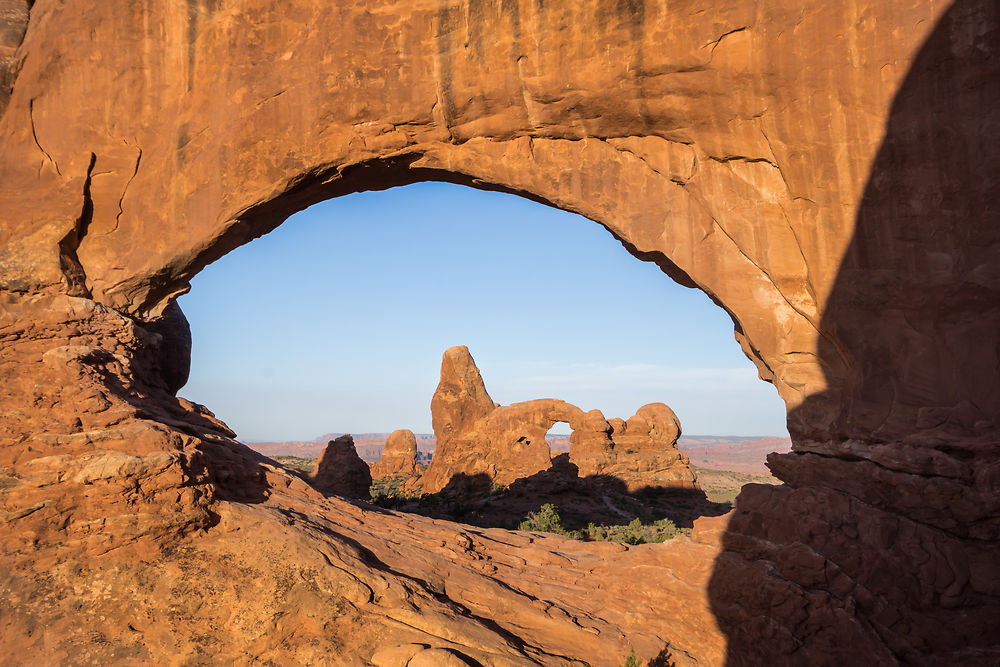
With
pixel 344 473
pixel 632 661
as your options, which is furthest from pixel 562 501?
pixel 632 661

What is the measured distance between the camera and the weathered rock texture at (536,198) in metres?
6.09

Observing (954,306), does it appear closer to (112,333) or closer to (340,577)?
(340,577)

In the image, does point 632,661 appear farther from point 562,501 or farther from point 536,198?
point 562,501

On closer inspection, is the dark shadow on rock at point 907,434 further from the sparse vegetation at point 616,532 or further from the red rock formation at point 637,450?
the red rock formation at point 637,450

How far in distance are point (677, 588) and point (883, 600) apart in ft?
6.90

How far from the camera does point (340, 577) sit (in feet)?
20.1

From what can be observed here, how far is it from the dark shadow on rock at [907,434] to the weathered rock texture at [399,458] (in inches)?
1564

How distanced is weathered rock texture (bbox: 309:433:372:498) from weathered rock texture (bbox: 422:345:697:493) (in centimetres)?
694

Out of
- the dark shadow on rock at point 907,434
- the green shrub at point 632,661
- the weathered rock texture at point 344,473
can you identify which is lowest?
the weathered rock texture at point 344,473

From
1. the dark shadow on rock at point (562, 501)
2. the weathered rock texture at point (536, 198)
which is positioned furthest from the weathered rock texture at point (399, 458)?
the weathered rock texture at point (536, 198)

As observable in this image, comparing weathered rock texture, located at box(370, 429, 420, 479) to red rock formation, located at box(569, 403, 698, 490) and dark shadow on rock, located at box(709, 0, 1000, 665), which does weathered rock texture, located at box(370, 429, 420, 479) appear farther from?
dark shadow on rock, located at box(709, 0, 1000, 665)

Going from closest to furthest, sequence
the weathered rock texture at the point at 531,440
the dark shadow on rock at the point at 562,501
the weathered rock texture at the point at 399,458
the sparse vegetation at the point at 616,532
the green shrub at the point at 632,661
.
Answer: the green shrub at the point at 632,661
the sparse vegetation at the point at 616,532
the dark shadow on rock at the point at 562,501
the weathered rock texture at the point at 531,440
the weathered rock texture at the point at 399,458

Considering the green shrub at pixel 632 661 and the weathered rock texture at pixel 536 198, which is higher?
the weathered rock texture at pixel 536 198

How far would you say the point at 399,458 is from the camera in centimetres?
4650
